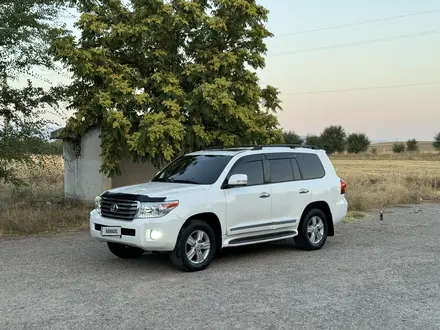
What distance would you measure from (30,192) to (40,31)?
5513 mm

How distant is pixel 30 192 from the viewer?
54.8 feet

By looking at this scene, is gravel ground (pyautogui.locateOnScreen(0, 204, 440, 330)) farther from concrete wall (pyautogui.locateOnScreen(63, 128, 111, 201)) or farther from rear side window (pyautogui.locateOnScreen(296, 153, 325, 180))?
concrete wall (pyautogui.locateOnScreen(63, 128, 111, 201))

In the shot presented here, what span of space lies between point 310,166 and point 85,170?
940 cm

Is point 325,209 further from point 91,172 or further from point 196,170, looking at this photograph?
point 91,172

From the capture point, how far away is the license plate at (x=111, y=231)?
7928 millimetres

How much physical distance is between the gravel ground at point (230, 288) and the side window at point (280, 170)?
1.36 meters

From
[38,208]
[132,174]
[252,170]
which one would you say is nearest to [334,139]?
[132,174]

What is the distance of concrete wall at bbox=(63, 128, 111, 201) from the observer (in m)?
16.9

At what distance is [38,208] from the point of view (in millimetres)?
13820

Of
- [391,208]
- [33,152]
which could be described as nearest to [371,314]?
[33,152]

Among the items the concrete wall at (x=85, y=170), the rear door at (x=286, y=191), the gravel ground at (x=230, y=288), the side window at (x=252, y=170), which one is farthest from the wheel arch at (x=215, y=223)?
the concrete wall at (x=85, y=170)

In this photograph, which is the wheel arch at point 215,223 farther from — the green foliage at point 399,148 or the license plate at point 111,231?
the green foliage at point 399,148

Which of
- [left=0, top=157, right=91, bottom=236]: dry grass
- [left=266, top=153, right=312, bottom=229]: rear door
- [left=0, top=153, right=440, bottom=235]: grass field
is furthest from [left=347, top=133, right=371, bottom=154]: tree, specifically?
[left=266, top=153, right=312, bottom=229]: rear door

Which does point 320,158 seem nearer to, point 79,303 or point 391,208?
point 79,303
